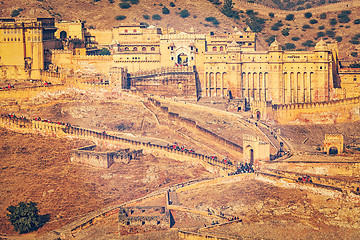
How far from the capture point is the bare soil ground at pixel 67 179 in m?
61.8

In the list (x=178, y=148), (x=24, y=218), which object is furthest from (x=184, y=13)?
(x=24, y=218)

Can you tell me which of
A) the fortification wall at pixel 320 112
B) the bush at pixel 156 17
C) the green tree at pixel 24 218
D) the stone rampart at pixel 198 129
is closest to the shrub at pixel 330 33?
the bush at pixel 156 17

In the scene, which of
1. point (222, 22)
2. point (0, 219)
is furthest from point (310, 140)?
point (222, 22)

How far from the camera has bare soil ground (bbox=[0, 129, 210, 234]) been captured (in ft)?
203

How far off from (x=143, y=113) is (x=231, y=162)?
13834mm

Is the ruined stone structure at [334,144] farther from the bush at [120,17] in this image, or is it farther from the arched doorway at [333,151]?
the bush at [120,17]

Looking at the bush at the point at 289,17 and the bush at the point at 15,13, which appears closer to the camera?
the bush at the point at 15,13

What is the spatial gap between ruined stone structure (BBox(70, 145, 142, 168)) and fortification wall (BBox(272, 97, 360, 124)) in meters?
17.6

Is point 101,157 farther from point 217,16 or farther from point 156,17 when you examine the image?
point 217,16

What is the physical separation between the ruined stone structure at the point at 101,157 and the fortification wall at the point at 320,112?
57.8 ft

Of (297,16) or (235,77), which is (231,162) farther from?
(297,16)

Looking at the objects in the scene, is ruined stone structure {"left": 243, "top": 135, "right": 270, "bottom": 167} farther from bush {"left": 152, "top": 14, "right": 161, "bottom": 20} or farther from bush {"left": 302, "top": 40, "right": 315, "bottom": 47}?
bush {"left": 152, "top": 14, "right": 161, "bottom": 20}

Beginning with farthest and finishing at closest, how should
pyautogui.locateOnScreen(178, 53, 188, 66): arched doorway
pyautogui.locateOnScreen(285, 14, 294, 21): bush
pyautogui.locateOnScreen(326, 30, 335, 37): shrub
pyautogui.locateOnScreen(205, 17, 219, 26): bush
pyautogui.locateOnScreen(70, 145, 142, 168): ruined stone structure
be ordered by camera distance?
pyautogui.locateOnScreen(285, 14, 294, 21): bush → pyautogui.locateOnScreen(205, 17, 219, 26): bush → pyautogui.locateOnScreen(326, 30, 335, 37): shrub → pyautogui.locateOnScreen(178, 53, 188, 66): arched doorway → pyautogui.locateOnScreen(70, 145, 142, 168): ruined stone structure

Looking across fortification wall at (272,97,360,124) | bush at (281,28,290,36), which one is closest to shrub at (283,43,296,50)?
bush at (281,28,290,36)
